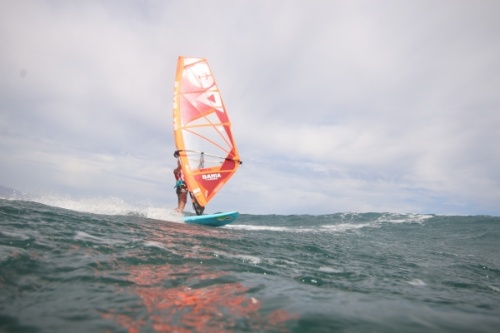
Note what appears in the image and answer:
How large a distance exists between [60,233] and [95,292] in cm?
413

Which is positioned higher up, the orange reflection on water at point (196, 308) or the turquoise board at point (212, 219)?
the turquoise board at point (212, 219)

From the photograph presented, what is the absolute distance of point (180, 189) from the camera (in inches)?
667

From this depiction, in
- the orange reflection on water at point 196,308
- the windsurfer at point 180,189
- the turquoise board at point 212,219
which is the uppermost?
the windsurfer at point 180,189

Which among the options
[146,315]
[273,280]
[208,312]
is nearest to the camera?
[146,315]

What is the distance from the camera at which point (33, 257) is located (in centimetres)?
461

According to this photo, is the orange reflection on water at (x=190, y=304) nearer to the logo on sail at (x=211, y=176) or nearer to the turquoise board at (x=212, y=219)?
the turquoise board at (x=212, y=219)

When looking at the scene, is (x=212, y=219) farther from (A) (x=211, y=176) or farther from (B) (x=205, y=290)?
(B) (x=205, y=290)

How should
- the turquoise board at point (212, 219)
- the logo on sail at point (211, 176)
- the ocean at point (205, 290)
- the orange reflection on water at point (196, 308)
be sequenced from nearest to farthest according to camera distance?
the orange reflection on water at point (196, 308), the ocean at point (205, 290), the turquoise board at point (212, 219), the logo on sail at point (211, 176)

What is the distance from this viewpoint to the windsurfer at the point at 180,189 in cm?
1688

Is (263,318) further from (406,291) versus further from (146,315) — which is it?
(406,291)

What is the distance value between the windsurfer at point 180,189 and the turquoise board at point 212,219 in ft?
6.97

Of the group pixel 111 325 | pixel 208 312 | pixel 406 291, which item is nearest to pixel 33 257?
pixel 111 325

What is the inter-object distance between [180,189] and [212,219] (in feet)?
11.1

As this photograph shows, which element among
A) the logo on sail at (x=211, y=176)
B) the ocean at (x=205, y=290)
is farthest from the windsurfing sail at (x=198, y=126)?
the ocean at (x=205, y=290)
